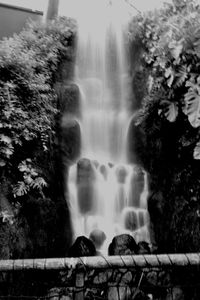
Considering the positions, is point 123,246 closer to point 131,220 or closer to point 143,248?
point 143,248

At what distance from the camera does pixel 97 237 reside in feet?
22.0

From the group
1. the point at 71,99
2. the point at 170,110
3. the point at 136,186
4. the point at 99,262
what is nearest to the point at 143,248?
the point at 136,186

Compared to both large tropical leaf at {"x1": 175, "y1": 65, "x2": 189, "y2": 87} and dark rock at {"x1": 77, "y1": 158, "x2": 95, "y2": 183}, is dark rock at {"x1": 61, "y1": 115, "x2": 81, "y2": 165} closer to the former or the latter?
dark rock at {"x1": 77, "y1": 158, "x2": 95, "y2": 183}

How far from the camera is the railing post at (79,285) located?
245 cm

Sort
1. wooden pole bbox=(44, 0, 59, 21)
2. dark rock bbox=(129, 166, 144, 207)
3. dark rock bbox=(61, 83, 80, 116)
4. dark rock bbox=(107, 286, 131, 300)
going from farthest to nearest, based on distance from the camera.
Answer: wooden pole bbox=(44, 0, 59, 21) → dark rock bbox=(61, 83, 80, 116) → dark rock bbox=(129, 166, 144, 207) → dark rock bbox=(107, 286, 131, 300)

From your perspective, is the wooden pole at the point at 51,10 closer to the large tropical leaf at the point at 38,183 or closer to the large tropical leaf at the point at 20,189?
the large tropical leaf at the point at 38,183

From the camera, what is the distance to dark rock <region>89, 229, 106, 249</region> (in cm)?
665

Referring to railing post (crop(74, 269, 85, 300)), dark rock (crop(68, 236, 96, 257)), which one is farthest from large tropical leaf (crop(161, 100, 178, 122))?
railing post (crop(74, 269, 85, 300))

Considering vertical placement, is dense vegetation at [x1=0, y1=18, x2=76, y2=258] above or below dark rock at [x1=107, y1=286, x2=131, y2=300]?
above

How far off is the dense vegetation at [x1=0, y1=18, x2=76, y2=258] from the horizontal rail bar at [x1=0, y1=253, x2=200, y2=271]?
2.43 metres

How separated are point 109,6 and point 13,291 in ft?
36.5

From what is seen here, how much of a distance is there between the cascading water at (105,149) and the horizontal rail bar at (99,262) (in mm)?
4310

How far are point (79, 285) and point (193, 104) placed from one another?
4.48 m

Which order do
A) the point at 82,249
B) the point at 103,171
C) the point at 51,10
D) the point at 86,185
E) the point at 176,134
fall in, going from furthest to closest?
the point at 51,10 → the point at 103,171 → the point at 86,185 → the point at 176,134 → the point at 82,249
